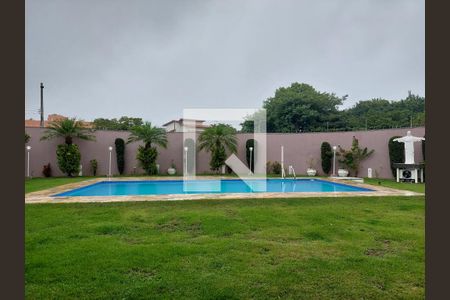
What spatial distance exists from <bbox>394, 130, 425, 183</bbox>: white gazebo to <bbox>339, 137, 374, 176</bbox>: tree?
2.84 m

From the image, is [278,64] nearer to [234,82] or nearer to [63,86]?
[234,82]

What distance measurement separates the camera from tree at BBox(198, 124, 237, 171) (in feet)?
56.9

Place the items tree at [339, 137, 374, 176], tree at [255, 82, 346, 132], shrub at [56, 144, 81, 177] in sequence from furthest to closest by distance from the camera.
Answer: tree at [255, 82, 346, 132], tree at [339, 137, 374, 176], shrub at [56, 144, 81, 177]

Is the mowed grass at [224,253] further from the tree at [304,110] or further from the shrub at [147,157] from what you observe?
the tree at [304,110]

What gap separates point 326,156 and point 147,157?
441 inches

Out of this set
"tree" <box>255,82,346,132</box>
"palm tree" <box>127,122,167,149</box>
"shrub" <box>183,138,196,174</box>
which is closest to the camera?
"palm tree" <box>127,122,167,149</box>

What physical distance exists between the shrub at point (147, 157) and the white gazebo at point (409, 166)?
Answer: 43.7 feet

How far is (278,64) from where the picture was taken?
771 inches

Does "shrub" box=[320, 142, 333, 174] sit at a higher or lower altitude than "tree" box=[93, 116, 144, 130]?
lower

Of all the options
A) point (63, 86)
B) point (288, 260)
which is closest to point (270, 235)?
point (288, 260)

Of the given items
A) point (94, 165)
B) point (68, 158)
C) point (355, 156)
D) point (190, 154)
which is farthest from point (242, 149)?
point (68, 158)

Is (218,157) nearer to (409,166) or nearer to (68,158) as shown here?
(68,158)

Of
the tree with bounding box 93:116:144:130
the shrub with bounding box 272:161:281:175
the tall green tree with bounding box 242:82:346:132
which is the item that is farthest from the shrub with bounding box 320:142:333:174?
the tree with bounding box 93:116:144:130

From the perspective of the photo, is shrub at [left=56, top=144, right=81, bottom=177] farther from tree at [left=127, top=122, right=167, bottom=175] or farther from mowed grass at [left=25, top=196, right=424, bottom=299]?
mowed grass at [left=25, top=196, right=424, bottom=299]
